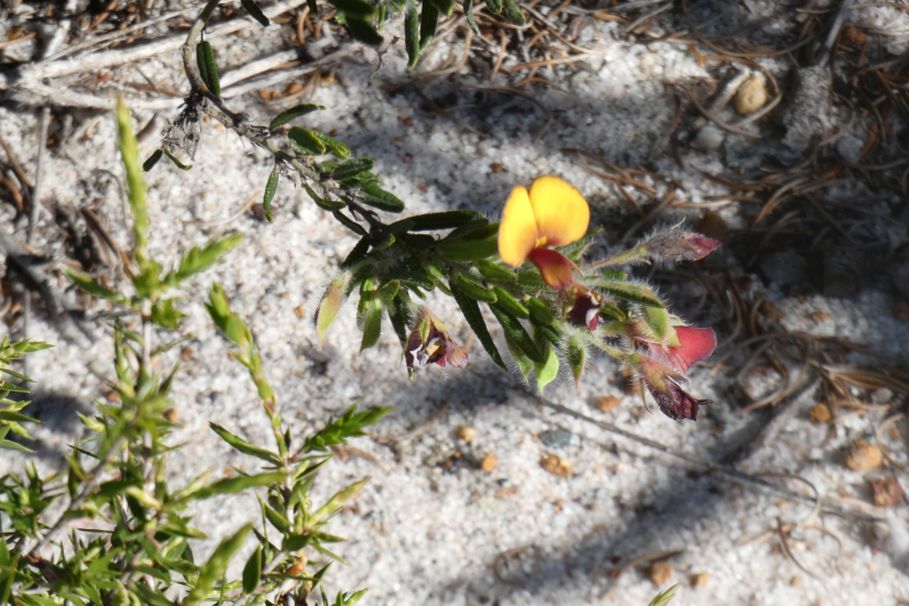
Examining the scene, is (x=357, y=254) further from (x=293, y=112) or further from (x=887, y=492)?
(x=887, y=492)

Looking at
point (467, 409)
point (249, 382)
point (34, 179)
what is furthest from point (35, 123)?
point (467, 409)

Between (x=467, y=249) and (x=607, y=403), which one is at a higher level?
(x=467, y=249)

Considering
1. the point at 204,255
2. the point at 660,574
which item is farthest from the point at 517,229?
the point at 660,574

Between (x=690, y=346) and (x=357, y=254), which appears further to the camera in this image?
(x=357, y=254)

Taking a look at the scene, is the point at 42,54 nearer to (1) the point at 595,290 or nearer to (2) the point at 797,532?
(1) the point at 595,290

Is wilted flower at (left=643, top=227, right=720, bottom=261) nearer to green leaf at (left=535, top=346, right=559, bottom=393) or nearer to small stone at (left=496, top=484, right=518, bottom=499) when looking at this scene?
green leaf at (left=535, top=346, right=559, bottom=393)

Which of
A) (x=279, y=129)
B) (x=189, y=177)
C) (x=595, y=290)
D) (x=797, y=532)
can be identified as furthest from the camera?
(x=189, y=177)
